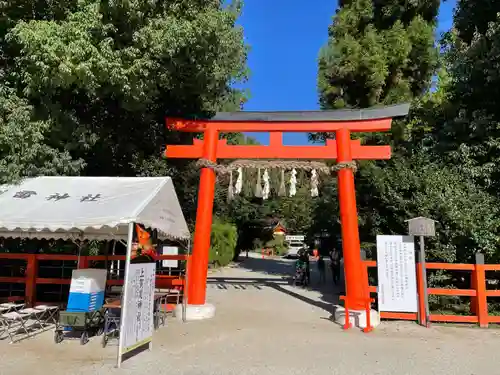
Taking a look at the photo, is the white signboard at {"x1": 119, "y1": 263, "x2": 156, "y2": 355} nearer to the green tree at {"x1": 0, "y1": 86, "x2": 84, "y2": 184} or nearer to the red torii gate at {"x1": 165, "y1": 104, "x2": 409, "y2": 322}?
the red torii gate at {"x1": 165, "y1": 104, "x2": 409, "y2": 322}

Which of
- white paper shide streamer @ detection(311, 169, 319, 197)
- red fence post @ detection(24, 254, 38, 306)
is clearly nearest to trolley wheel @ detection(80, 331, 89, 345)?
red fence post @ detection(24, 254, 38, 306)

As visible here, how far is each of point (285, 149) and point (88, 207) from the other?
515cm

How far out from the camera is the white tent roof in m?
6.34

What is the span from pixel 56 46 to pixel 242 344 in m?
6.41

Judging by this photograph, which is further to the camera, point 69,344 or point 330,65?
point 330,65

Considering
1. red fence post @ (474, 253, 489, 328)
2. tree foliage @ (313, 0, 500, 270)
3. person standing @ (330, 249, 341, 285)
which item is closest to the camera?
red fence post @ (474, 253, 489, 328)

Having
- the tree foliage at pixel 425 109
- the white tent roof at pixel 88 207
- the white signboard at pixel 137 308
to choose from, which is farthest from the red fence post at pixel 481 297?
the white signboard at pixel 137 308

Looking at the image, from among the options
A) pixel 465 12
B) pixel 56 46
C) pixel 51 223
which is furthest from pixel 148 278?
pixel 465 12

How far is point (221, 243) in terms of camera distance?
2633 cm

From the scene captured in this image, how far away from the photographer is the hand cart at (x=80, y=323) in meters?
6.88

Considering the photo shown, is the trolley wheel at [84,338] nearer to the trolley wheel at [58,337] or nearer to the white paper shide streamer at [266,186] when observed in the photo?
the trolley wheel at [58,337]

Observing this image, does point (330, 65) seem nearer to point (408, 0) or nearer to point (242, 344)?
point (408, 0)

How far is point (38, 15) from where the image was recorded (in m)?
9.70

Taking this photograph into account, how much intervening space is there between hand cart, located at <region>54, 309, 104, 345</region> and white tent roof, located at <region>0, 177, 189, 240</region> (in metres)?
1.43
